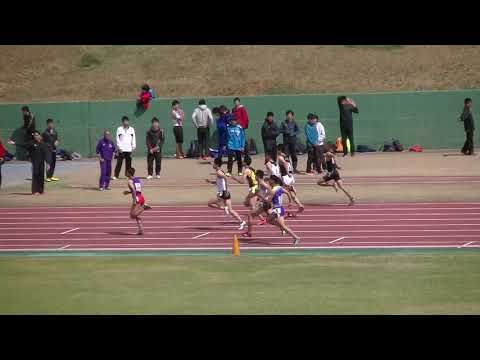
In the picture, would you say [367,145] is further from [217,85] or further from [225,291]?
[225,291]

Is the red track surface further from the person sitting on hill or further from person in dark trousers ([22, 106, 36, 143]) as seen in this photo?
the person sitting on hill

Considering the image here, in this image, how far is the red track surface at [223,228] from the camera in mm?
23391

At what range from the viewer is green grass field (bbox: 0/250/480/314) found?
16.5 metres

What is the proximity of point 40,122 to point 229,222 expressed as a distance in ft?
63.2

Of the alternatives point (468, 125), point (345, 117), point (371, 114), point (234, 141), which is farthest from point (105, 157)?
point (371, 114)

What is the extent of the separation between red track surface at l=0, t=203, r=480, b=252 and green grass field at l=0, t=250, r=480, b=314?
4.87 feet

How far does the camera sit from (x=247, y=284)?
18562mm

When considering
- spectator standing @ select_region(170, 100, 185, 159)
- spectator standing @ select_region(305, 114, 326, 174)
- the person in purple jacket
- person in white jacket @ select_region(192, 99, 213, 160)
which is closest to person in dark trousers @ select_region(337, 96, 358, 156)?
spectator standing @ select_region(305, 114, 326, 174)

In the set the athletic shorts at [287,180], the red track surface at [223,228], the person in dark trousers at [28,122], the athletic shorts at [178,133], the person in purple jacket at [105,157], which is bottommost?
the red track surface at [223,228]

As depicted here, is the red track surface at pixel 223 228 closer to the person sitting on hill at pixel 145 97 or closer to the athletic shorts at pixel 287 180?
the athletic shorts at pixel 287 180

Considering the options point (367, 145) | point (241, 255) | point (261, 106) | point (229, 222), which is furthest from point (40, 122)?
point (241, 255)

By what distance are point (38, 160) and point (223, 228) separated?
7.83 meters

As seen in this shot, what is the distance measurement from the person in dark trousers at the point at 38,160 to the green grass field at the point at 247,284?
8.50 m

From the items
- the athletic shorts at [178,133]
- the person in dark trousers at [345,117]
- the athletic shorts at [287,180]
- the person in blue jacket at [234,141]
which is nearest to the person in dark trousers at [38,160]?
the person in blue jacket at [234,141]
